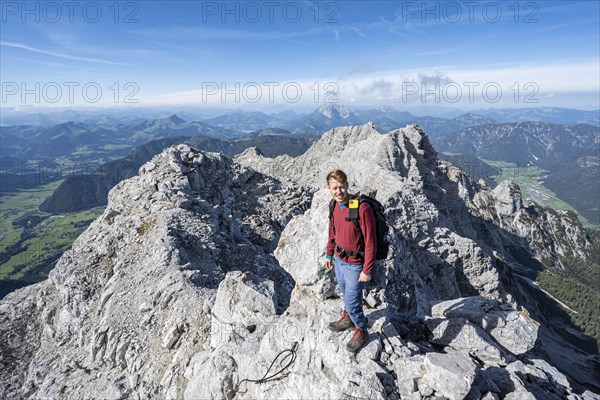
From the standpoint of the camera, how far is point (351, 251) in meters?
11.0

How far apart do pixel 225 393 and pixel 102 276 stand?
20.5 metres

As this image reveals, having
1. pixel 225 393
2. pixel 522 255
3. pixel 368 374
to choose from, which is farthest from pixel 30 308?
pixel 522 255

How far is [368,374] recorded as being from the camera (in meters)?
10.1

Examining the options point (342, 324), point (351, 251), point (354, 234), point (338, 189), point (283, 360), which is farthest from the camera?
point (283, 360)

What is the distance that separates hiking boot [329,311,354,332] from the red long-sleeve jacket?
7.00 feet

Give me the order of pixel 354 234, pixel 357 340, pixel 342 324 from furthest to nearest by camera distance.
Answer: pixel 342 324
pixel 354 234
pixel 357 340

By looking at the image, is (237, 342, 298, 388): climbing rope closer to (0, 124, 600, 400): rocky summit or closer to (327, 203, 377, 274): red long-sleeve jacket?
(0, 124, 600, 400): rocky summit

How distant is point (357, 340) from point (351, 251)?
3034 mm

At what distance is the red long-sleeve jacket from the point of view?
1043 centimetres

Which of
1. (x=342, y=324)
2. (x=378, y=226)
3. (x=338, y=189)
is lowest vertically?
(x=342, y=324)

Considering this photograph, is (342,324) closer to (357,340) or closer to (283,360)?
(357,340)

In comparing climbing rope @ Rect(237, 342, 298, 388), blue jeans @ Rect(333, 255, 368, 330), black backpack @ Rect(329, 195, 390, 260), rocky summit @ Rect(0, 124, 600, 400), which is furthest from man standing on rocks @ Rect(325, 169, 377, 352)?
climbing rope @ Rect(237, 342, 298, 388)

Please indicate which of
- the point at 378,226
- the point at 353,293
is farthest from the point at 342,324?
the point at 378,226

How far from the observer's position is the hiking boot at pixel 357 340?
10.6m
